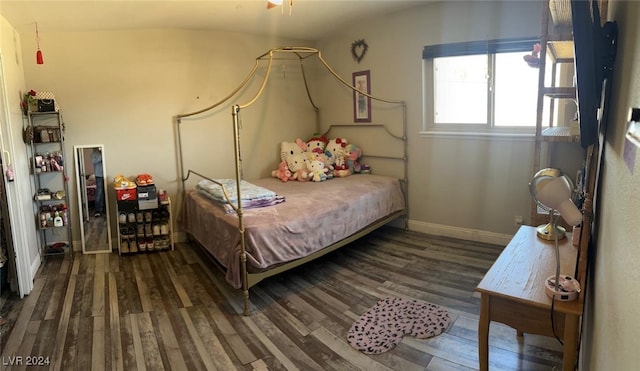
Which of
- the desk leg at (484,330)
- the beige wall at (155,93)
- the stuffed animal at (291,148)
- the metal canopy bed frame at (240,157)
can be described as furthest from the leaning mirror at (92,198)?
the desk leg at (484,330)

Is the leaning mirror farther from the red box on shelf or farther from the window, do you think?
the window

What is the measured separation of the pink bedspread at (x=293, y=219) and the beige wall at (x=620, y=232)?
77.2 inches

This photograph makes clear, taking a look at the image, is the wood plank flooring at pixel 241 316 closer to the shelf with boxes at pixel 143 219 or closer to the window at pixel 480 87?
the shelf with boxes at pixel 143 219

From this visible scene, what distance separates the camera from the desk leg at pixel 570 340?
1.46m

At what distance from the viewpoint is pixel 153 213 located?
4.09 m

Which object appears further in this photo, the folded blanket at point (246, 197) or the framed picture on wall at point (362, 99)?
the framed picture on wall at point (362, 99)

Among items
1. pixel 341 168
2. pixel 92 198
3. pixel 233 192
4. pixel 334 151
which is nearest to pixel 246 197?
pixel 233 192

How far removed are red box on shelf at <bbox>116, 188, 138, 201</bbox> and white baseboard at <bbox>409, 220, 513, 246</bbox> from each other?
9.56ft

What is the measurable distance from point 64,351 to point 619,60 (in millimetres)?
2977

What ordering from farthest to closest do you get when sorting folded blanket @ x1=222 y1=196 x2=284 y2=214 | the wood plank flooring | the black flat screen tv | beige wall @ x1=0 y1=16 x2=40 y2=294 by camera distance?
folded blanket @ x1=222 y1=196 x2=284 y2=214, beige wall @ x1=0 y1=16 x2=40 y2=294, the wood plank flooring, the black flat screen tv

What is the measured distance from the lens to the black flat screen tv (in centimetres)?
103

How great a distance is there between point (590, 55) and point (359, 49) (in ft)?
12.2

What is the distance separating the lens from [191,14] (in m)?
3.62

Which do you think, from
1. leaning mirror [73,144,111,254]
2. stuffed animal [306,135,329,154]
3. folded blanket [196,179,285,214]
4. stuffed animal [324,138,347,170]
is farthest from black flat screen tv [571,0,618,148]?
leaning mirror [73,144,111,254]
